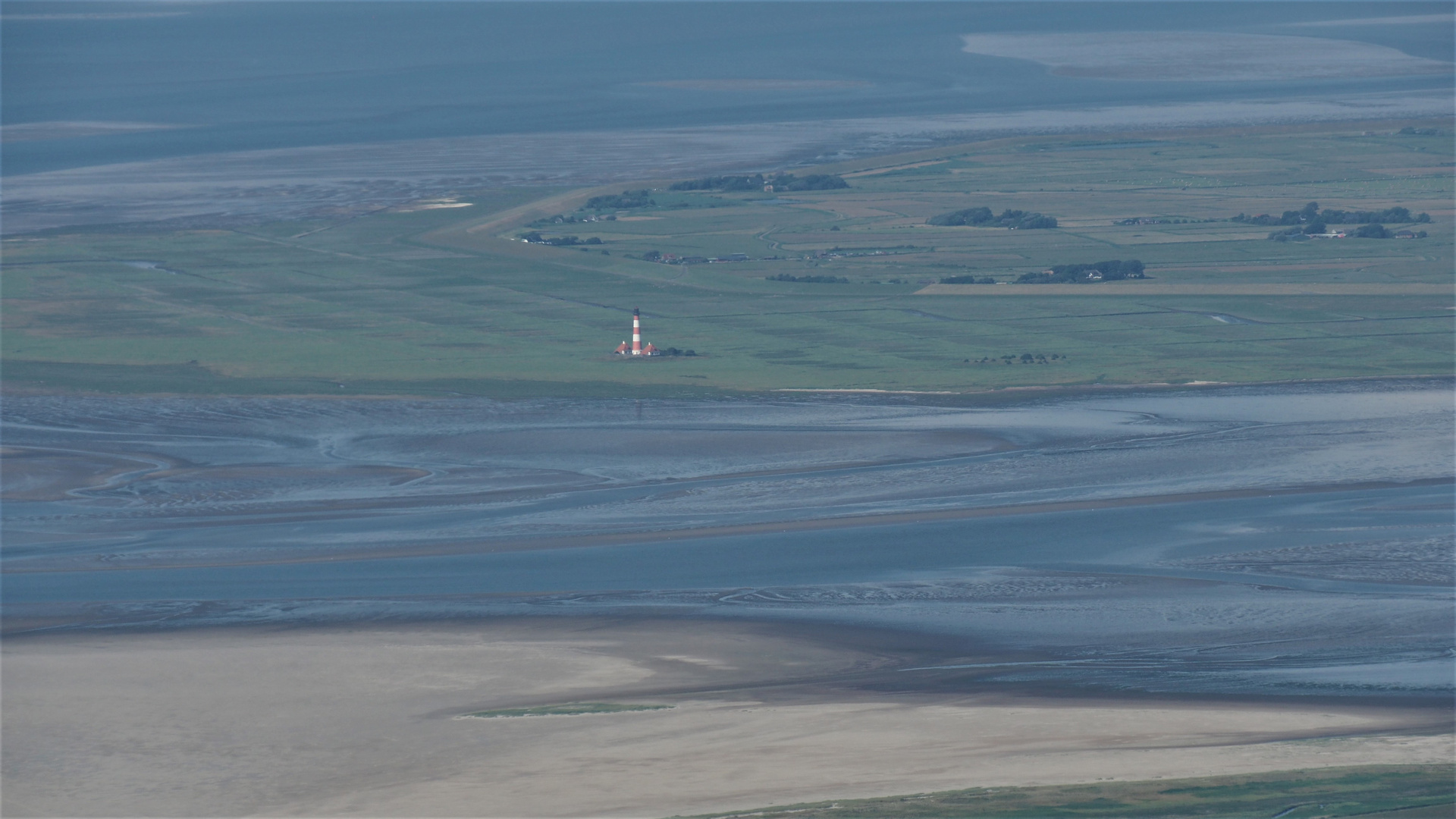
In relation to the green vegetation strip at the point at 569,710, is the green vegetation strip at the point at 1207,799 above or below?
above

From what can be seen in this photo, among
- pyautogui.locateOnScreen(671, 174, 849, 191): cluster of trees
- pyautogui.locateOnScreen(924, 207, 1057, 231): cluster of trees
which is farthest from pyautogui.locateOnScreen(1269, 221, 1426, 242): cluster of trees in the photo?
pyautogui.locateOnScreen(671, 174, 849, 191): cluster of trees

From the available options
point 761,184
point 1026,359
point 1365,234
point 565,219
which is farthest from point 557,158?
point 1026,359

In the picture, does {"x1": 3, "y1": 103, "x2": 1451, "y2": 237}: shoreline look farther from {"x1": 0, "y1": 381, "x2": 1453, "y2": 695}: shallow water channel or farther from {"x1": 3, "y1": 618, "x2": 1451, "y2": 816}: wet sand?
{"x1": 3, "y1": 618, "x2": 1451, "y2": 816}: wet sand

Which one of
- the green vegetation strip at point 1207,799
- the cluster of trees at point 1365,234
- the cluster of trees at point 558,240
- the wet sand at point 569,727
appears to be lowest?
the wet sand at point 569,727

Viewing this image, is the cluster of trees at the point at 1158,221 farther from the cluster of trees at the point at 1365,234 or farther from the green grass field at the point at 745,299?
the cluster of trees at the point at 1365,234

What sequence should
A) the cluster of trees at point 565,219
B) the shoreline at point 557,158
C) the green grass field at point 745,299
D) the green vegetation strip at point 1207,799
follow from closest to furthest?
the green vegetation strip at point 1207,799, the green grass field at point 745,299, the cluster of trees at point 565,219, the shoreline at point 557,158

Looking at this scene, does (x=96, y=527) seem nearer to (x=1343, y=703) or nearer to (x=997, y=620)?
(x=997, y=620)

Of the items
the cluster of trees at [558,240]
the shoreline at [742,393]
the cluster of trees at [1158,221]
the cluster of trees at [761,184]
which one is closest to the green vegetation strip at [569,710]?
the shoreline at [742,393]

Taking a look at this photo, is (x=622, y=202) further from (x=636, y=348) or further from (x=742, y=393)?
(x=742, y=393)
